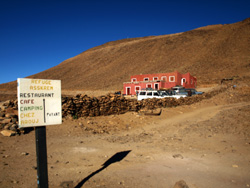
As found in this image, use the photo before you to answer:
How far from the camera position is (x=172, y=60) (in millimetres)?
66688

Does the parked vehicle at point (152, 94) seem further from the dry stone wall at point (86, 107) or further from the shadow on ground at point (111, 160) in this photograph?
the shadow on ground at point (111, 160)

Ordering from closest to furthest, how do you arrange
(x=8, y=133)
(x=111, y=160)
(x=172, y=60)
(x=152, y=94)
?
(x=111, y=160)
(x=8, y=133)
(x=152, y=94)
(x=172, y=60)

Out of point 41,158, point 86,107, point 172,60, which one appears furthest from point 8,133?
point 172,60

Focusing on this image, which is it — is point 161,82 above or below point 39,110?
above

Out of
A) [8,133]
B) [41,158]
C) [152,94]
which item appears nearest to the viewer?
[41,158]

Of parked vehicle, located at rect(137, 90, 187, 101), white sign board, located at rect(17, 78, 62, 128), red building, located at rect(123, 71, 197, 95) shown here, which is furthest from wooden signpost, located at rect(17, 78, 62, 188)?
red building, located at rect(123, 71, 197, 95)

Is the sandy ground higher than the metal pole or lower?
lower

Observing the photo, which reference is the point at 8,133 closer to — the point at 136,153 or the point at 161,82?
the point at 136,153

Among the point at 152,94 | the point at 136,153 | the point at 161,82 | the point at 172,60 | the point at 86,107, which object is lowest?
the point at 136,153

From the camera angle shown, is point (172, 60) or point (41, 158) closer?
point (41, 158)

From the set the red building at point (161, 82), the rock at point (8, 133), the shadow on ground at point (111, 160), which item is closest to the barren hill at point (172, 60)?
the red building at point (161, 82)

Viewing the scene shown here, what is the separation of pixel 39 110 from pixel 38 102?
137 millimetres

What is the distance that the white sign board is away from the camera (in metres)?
2.75

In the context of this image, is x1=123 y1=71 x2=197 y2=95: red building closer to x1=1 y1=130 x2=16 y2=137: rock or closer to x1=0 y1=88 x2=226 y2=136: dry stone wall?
→ x1=0 y1=88 x2=226 y2=136: dry stone wall
